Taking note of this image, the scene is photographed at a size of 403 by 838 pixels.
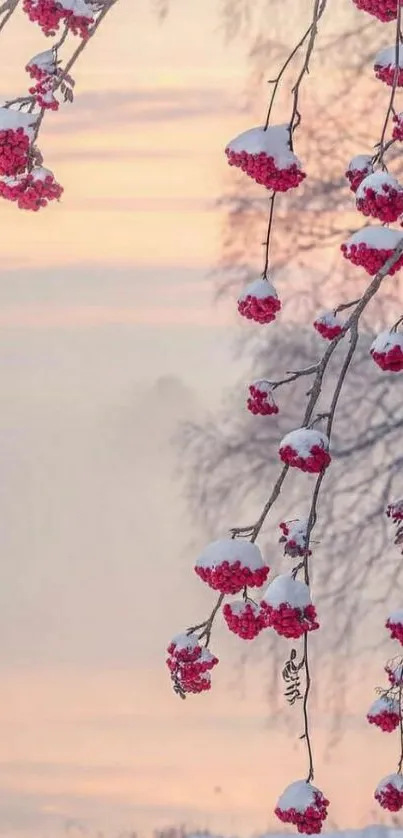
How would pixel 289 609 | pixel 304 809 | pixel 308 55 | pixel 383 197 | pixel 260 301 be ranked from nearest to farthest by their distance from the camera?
pixel 383 197, pixel 308 55, pixel 289 609, pixel 260 301, pixel 304 809

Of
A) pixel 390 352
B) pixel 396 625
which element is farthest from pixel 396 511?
pixel 390 352

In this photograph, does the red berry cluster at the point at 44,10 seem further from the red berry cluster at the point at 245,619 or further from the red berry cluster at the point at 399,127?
the red berry cluster at the point at 245,619

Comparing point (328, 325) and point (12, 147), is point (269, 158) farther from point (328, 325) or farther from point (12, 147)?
point (328, 325)

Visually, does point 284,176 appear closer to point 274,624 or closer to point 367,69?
point 274,624

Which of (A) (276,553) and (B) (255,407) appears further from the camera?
(A) (276,553)

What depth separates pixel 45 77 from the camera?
2246mm

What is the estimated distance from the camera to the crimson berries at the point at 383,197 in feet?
6.27

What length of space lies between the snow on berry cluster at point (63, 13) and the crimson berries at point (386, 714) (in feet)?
4.90

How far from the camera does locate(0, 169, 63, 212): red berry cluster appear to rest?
2.24m

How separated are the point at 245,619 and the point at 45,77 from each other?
937 millimetres

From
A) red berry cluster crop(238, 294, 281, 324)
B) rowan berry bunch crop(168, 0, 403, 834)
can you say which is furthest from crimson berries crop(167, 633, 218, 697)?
red berry cluster crop(238, 294, 281, 324)

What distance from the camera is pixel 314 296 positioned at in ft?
23.4

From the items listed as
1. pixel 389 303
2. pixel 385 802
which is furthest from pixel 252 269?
pixel 385 802

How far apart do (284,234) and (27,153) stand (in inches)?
200
